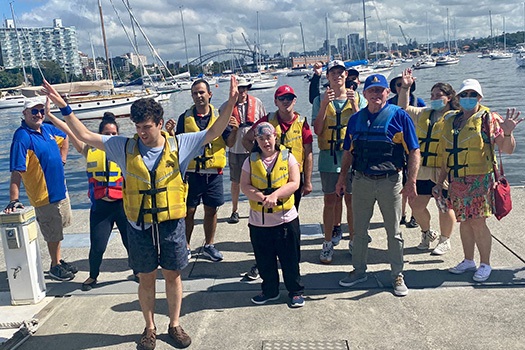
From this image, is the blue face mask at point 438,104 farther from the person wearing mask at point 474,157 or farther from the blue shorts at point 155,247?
the blue shorts at point 155,247

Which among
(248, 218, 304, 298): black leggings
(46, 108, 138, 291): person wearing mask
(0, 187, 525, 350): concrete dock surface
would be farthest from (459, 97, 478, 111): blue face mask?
(46, 108, 138, 291): person wearing mask

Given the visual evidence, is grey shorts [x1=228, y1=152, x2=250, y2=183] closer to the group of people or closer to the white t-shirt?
the group of people

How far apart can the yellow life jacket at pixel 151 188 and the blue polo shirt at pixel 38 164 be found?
1.74 metres

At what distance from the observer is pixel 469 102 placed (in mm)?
4473

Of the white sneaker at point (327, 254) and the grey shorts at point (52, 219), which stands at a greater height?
the grey shorts at point (52, 219)

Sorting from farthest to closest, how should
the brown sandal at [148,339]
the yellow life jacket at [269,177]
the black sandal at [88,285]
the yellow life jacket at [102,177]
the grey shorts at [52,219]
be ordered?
the grey shorts at [52,219], the black sandal at [88,285], the yellow life jacket at [102,177], the yellow life jacket at [269,177], the brown sandal at [148,339]

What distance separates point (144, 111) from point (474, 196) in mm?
3135

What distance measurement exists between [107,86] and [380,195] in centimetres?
4230

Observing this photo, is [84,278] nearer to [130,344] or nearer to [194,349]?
[130,344]

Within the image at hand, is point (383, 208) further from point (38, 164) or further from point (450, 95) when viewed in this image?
point (38, 164)

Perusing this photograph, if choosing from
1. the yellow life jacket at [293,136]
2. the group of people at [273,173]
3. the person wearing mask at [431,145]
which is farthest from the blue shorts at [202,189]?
the person wearing mask at [431,145]

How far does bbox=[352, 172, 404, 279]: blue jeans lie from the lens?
4399 millimetres

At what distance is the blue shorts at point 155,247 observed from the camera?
12.0 ft

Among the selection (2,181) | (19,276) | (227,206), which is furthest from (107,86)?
(19,276)
